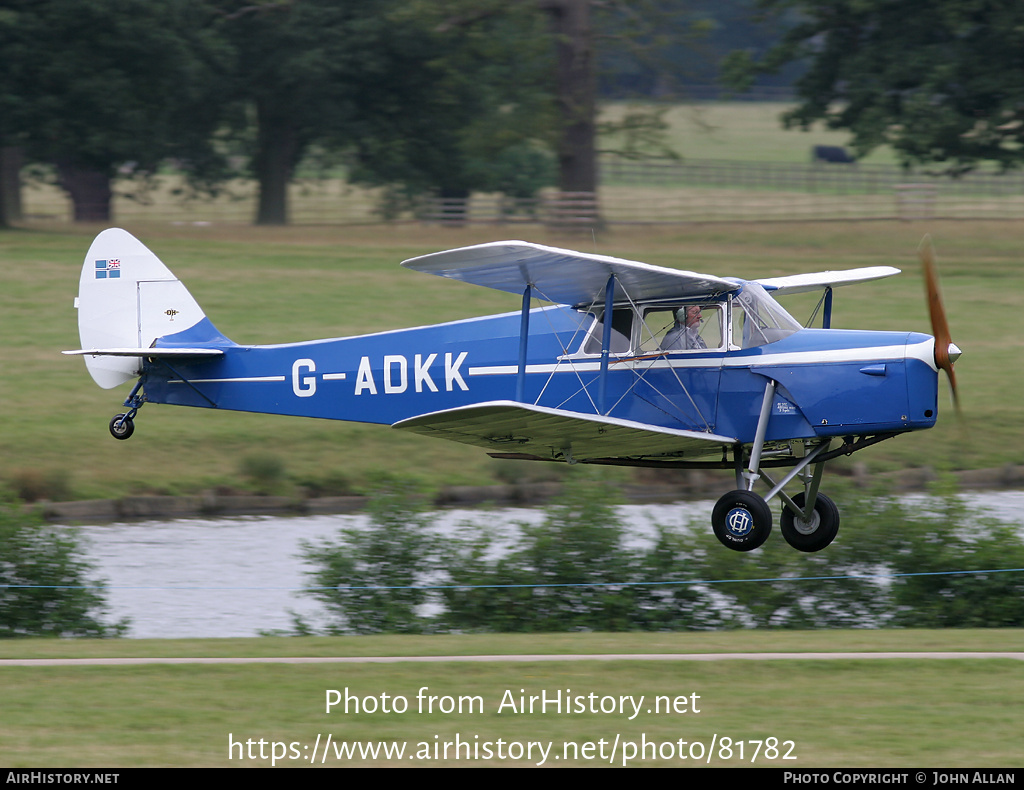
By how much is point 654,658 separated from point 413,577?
22.9 ft

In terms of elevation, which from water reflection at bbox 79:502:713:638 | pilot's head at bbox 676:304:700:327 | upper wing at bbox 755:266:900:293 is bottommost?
water reflection at bbox 79:502:713:638

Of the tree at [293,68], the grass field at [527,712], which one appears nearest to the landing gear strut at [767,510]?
the grass field at [527,712]

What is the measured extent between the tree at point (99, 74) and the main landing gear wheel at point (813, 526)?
111ft

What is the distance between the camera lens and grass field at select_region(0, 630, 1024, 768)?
8.43 m

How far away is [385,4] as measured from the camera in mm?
49000

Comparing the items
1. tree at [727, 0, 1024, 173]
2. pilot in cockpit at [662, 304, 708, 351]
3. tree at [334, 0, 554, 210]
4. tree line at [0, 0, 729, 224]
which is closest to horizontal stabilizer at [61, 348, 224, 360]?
pilot in cockpit at [662, 304, 708, 351]

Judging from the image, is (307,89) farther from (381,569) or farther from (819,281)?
(819,281)

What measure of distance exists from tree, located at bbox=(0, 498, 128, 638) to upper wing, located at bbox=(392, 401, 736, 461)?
5634mm

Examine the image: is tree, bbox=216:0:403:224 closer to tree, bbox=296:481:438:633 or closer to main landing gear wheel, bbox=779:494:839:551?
tree, bbox=296:481:438:633

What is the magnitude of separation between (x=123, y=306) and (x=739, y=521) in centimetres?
817

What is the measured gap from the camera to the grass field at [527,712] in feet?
27.7

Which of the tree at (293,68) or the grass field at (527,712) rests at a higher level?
the tree at (293,68)

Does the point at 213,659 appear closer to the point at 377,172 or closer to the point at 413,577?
the point at 413,577

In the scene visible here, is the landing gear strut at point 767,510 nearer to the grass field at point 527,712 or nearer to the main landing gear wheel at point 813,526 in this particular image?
the main landing gear wheel at point 813,526
